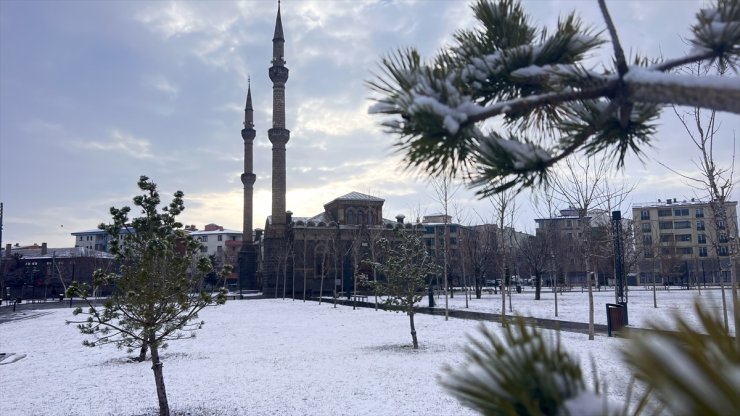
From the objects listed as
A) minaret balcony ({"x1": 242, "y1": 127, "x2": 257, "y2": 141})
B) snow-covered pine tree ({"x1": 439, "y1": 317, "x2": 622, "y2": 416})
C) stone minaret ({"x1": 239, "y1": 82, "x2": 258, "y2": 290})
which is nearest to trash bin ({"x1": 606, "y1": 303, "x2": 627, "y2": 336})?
snow-covered pine tree ({"x1": 439, "y1": 317, "x2": 622, "y2": 416})

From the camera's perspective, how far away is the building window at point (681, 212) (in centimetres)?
7739

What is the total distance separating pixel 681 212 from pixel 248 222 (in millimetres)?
67707

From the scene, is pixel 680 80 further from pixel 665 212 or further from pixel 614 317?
pixel 665 212

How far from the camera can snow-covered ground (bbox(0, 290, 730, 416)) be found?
29.0 ft

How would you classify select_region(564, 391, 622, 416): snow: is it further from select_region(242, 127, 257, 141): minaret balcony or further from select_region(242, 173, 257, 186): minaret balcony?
select_region(242, 127, 257, 141): minaret balcony

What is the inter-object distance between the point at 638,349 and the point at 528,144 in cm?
129

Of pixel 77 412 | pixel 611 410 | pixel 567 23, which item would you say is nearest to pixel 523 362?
pixel 611 410

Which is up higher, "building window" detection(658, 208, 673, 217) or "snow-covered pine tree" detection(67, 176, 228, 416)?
"building window" detection(658, 208, 673, 217)

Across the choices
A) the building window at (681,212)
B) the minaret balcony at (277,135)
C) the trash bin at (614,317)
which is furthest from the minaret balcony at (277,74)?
the building window at (681,212)

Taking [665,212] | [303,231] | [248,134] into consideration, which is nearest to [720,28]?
[303,231]

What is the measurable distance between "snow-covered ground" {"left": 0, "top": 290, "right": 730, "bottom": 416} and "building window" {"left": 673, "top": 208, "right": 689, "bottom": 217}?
7366 cm

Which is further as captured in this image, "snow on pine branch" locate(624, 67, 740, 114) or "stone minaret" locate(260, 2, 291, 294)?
"stone minaret" locate(260, 2, 291, 294)

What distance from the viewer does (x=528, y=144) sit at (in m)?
1.90

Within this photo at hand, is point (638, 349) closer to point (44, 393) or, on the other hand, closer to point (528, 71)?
point (528, 71)
